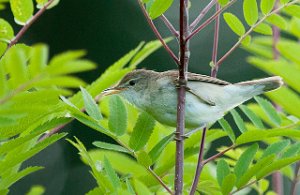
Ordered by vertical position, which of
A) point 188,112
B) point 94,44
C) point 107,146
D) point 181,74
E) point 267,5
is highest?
point 267,5

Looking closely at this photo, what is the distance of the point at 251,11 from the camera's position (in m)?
1.58

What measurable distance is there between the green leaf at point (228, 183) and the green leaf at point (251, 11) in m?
0.42

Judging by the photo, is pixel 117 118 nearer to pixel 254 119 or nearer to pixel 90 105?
pixel 90 105

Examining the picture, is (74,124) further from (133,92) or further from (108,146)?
(108,146)

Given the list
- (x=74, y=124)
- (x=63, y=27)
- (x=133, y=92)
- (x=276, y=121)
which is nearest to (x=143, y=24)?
(x=63, y=27)

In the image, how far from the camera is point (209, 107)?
200 cm

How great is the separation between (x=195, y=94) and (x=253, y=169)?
644 mm

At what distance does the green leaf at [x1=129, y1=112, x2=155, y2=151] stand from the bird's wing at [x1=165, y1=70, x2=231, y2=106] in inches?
22.3

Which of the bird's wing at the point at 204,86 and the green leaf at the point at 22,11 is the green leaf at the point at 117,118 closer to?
the green leaf at the point at 22,11

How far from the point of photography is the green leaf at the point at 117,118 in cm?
139

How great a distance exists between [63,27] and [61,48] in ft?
0.72

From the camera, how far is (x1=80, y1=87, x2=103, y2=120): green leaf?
51.6 inches

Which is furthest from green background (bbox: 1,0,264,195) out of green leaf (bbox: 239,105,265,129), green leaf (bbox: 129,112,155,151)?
green leaf (bbox: 129,112,155,151)

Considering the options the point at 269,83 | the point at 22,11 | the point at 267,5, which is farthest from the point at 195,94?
the point at 22,11
